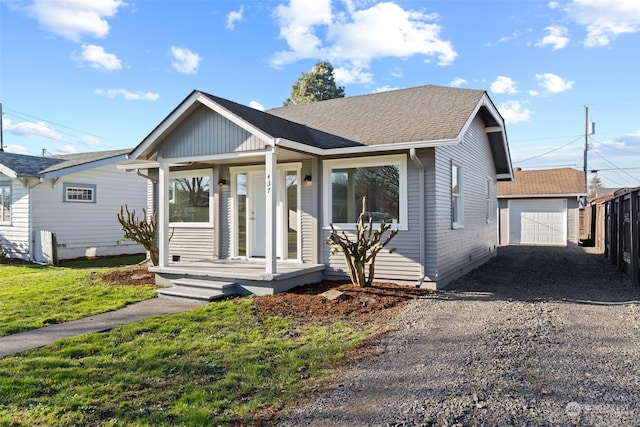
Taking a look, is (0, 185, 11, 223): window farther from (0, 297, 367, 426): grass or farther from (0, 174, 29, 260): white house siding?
(0, 297, 367, 426): grass

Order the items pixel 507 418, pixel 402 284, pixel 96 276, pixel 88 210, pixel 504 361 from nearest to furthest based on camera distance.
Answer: pixel 507 418 → pixel 504 361 → pixel 402 284 → pixel 96 276 → pixel 88 210

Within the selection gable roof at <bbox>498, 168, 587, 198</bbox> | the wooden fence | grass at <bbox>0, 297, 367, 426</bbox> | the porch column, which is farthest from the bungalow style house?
gable roof at <bbox>498, 168, 587, 198</bbox>

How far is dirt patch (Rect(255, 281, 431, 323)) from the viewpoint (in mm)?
6059

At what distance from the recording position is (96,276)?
9.73 m

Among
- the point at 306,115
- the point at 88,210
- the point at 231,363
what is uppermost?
the point at 306,115

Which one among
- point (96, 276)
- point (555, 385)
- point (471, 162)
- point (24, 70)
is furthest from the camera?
point (24, 70)

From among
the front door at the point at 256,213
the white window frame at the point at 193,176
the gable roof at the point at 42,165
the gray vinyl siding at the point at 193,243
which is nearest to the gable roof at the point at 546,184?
the front door at the point at 256,213

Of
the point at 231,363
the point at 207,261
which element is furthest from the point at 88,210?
the point at 231,363

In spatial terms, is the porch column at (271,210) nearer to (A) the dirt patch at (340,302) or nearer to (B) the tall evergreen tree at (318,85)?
(A) the dirt patch at (340,302)

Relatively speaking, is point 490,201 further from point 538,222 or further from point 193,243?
point 193,243

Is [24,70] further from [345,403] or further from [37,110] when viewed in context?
[37,110]

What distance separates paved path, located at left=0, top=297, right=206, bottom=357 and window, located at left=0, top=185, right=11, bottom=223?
35.0 feet

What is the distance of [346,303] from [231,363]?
2790 mm

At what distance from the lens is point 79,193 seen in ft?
49.2
